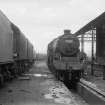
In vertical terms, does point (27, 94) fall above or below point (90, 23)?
below

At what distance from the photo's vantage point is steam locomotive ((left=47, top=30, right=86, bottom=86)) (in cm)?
2162

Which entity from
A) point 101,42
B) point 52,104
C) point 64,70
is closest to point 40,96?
point 52,104

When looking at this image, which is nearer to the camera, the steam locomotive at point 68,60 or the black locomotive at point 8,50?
the black locomotive at point 8,50

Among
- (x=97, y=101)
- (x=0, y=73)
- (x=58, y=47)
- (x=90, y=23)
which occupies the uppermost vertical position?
(x=90, y=23)

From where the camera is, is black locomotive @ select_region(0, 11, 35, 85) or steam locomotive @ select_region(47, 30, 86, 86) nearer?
black locomotive @ select_region(0, 11, 35, 85)

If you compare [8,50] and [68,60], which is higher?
[8,50]

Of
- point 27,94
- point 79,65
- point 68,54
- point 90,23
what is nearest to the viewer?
point 27,94

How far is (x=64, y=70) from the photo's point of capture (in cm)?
2167

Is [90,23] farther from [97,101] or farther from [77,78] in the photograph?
[97,101]

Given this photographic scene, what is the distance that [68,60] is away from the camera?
22625 millimetres

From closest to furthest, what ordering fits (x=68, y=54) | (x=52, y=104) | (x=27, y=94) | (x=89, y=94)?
(x=52, y=104), (x=27, y=94), (x=89, y=94), (x=68, y=54)

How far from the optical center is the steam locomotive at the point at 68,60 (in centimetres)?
2162

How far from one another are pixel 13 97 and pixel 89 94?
4050mm

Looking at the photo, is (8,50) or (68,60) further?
(68,60)
